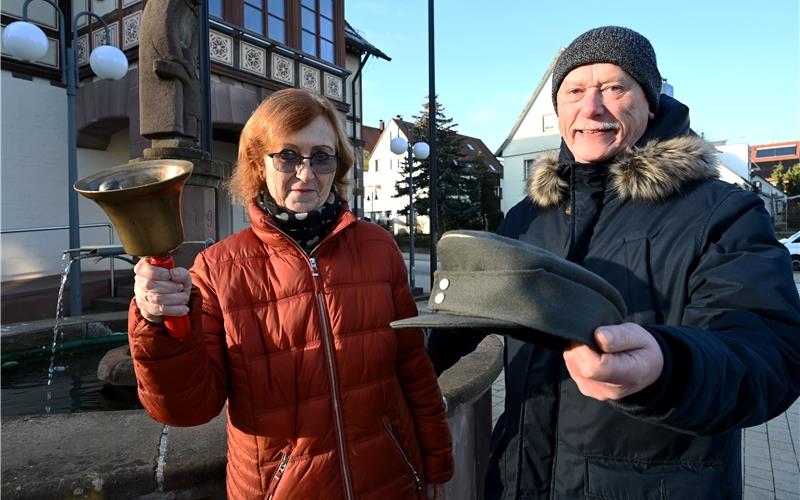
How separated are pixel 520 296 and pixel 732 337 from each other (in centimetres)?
47

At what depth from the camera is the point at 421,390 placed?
1.82m

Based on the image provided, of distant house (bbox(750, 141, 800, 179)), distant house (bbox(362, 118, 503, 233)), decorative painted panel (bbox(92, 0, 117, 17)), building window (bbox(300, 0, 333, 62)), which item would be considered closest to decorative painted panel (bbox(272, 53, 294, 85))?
building window (bbox(300, 0, 333, 62))

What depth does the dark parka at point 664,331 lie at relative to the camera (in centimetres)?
93

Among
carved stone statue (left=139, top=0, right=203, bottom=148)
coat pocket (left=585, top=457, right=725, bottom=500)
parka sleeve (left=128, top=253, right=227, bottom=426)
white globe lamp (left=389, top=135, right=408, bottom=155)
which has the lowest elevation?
coat pocket (left=585, top=457, right=725, bottom=500)

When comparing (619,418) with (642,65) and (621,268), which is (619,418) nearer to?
(621,268)

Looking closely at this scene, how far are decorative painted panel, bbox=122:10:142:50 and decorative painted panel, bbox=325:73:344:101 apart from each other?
500 cm

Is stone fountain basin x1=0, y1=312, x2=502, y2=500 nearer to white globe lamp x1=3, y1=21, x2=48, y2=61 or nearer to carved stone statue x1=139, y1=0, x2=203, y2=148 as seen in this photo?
carved stone statue x1=139, y1=0, x2=203, y2=148

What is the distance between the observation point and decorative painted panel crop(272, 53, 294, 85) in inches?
516

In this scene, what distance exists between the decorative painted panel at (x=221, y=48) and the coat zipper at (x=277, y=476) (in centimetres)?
1179

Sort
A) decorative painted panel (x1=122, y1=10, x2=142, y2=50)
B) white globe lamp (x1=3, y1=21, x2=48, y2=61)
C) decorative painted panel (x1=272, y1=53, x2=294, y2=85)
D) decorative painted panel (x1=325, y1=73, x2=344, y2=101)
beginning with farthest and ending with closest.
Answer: decorative painted panel (x1=325, y1=73, x2=344, y2=101)
decorative painted panel (x1=272, y1=53, x2=294, y2=85)
decorative painted panel (x1=122, y1=10, x2=142, y2=50)
white globe lamp (x1=3, y1=21, x2=48, y2=61)

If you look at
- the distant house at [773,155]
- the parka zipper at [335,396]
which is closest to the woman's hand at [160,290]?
the parka zipper at [335,396]

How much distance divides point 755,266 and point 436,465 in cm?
120

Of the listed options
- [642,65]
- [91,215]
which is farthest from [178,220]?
[91,215]

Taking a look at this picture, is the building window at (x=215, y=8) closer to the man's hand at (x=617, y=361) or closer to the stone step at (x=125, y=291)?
the stone step at (x=125, y=291)
